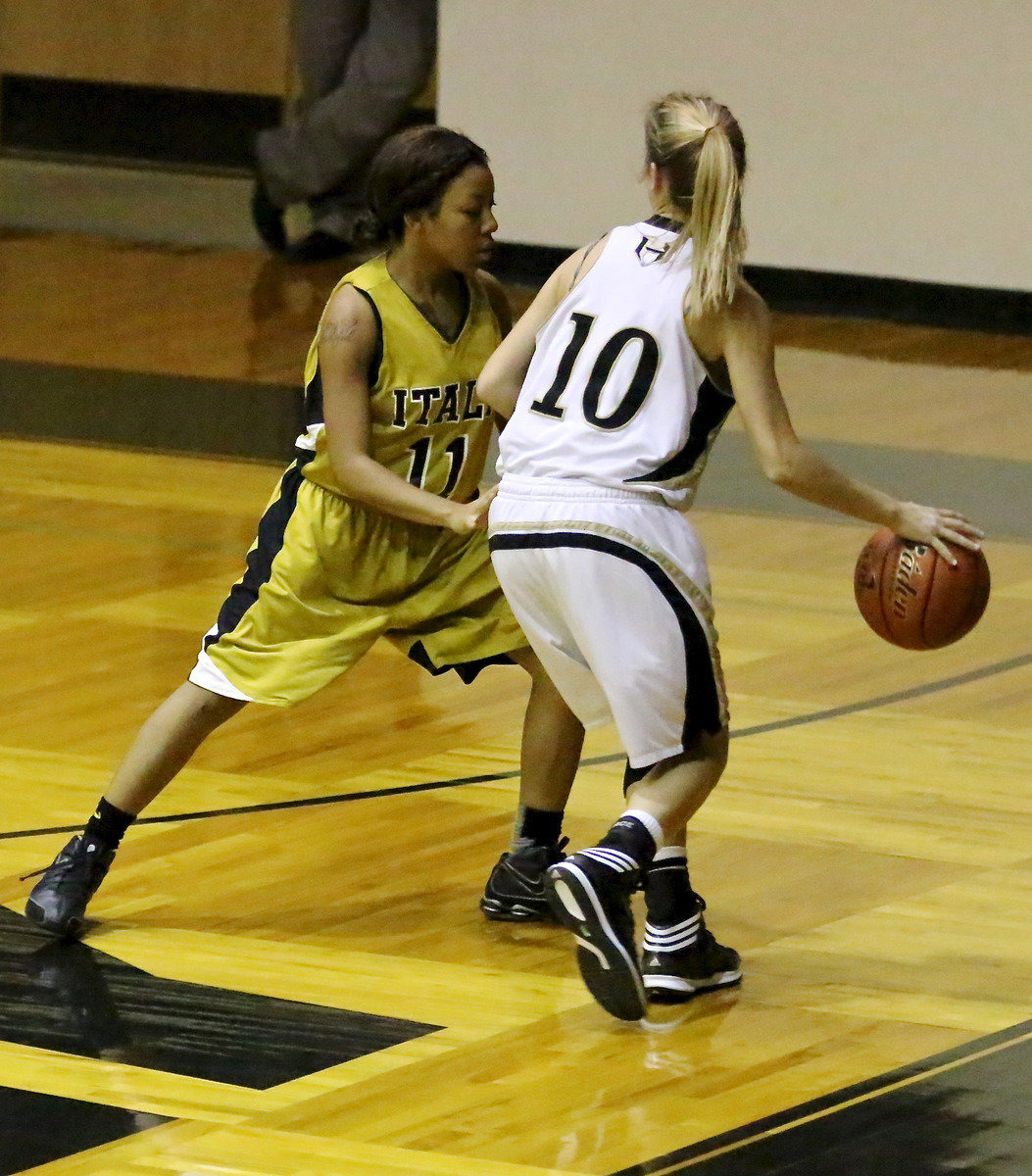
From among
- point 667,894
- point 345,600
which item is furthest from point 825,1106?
point 345,600

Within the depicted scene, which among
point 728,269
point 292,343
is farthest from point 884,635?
point 292,343

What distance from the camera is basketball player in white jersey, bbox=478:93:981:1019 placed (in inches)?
130

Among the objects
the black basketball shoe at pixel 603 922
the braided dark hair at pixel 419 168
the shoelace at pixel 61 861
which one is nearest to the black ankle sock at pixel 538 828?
the black basketball shoe at pixel 603 922

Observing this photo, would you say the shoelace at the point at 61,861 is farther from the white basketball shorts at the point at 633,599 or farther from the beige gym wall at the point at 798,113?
the beige gym wall at the point at 798,113

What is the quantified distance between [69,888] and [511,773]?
1.15 metres

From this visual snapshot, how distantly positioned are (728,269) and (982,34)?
6.97 m

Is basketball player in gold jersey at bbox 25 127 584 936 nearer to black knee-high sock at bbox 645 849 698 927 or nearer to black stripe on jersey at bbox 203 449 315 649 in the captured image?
black stripe on jersey at bbox 203 449 315 649

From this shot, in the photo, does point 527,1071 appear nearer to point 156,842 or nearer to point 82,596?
point 156,842

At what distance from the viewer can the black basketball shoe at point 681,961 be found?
140 inches

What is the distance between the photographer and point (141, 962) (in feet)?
12.0

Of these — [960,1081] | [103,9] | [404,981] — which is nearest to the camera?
[960,1081]

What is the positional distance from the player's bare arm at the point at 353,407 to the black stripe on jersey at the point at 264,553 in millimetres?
179

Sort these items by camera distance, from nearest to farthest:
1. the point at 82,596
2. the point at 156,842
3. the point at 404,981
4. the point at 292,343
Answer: the point at 404,981 < the point at 156,842 < the point at 82,596 < the point at 292,343

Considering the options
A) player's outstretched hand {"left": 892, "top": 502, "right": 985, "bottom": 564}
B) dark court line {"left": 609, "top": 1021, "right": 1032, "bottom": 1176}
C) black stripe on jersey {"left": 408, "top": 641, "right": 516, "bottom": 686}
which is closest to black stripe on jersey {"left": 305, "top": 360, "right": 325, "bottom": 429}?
black stripe on jersey {"left": 408, "top": 641, "right": 516, "bottom": 686}
